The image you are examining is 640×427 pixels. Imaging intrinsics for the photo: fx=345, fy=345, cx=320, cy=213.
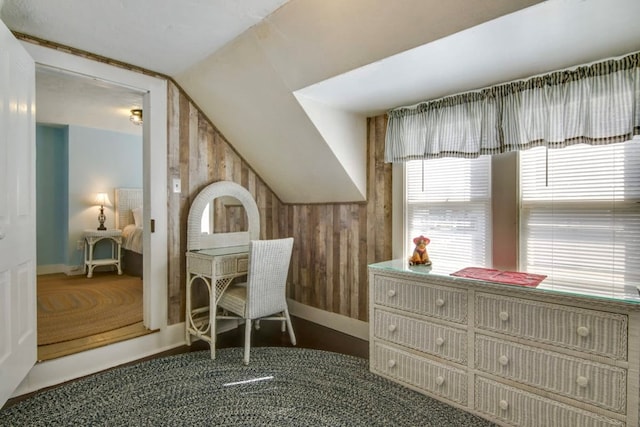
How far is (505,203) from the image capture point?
2.29 m

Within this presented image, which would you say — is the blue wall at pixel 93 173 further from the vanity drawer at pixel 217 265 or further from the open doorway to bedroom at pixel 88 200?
the vanity drawer at pixel 217 265

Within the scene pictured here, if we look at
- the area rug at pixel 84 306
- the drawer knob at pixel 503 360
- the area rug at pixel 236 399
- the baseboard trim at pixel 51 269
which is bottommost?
the area rug at pixel 236 399

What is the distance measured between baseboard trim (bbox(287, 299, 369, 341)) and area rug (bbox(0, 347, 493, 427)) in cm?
48

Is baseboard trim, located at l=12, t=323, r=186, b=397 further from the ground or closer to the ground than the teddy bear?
closer to the ground

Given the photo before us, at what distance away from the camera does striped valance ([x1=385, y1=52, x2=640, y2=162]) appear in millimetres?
1805

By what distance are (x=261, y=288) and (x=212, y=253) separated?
1.70ft

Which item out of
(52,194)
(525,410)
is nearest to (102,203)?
(52,194)

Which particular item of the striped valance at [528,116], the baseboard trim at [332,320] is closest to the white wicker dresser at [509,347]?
the baseboard trim at [332,320]

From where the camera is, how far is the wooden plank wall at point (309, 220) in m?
2.93

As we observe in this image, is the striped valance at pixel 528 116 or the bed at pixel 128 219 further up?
the striped valance at pixel 528 116

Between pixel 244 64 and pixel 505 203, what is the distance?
2.03m

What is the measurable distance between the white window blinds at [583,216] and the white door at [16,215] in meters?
2.88

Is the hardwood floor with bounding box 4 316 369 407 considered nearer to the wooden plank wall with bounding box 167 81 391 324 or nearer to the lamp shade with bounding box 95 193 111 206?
the wooden plank wall with bounding box 167 81 391 324

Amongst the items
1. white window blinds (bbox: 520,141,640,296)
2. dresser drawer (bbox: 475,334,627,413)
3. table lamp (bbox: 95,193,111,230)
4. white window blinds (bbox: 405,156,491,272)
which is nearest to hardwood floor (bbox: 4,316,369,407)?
white window blinds (bbox: 405,156,491,272)
